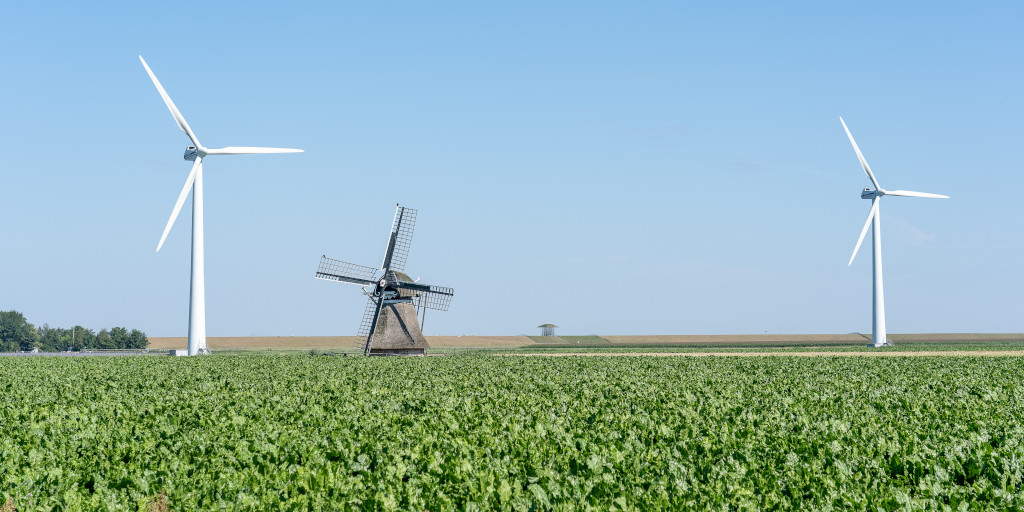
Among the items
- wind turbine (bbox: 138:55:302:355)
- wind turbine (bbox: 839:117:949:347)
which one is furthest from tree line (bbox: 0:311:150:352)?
wind turbine (bbox: 839:117:949:347)

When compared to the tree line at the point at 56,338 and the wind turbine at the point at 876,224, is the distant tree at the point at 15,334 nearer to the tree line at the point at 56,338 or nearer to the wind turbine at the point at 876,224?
the tree line at the point at 56,338

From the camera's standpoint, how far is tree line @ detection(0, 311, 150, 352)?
148 meters

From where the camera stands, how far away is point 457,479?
13922 millimetres

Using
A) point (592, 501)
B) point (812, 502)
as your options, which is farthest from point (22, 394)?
point (812, 502)

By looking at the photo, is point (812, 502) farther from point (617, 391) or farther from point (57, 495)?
point (617, 391)

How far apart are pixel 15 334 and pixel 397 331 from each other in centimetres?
12194

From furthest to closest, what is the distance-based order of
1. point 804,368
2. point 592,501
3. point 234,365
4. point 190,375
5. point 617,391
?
1. point 234,365
2. point 804,368
3. point 190,375
4. point 617,391
5. point 592,501

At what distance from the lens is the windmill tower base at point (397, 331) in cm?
6550

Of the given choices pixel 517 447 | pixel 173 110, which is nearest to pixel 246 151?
pixel 173 110

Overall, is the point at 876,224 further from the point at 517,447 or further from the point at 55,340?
the point at 55,340

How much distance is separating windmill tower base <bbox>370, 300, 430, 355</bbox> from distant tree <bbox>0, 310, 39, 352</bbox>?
387 feet

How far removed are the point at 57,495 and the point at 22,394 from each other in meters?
19.8

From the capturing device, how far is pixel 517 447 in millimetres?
17031

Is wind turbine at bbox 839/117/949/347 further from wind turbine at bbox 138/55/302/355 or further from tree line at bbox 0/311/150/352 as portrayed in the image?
tree line at bbox 0/311/150/352
